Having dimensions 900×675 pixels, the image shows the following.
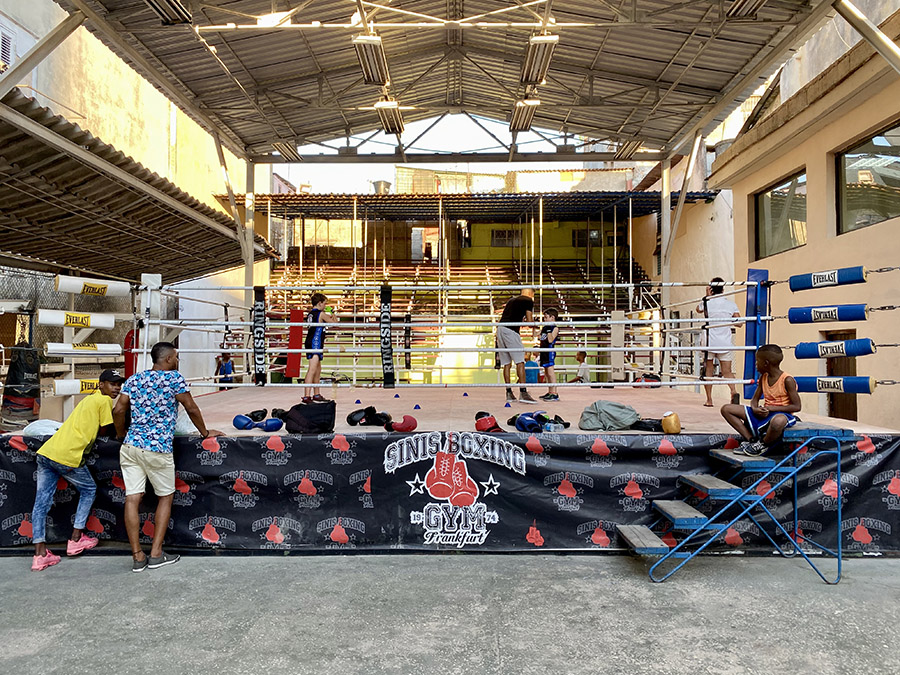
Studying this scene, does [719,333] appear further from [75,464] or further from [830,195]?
[75,464]

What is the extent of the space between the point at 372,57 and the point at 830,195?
697cm

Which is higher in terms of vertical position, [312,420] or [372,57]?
[372,57]

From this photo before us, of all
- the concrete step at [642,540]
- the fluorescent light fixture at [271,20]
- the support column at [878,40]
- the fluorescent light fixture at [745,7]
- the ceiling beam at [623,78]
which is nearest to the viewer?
the concrete step at [642,540]

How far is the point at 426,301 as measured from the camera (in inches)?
900

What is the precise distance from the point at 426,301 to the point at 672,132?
1130 cm

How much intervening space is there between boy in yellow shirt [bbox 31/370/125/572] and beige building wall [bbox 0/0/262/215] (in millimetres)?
11181

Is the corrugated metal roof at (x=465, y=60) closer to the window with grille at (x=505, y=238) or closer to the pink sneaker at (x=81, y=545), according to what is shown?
the pink sneaker at (x=81, y=545)

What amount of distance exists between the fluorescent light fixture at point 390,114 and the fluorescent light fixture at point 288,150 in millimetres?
2425

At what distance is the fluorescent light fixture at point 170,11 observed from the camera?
7.46 m

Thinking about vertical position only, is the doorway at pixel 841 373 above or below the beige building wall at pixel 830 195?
below

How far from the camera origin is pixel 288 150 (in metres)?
13.4

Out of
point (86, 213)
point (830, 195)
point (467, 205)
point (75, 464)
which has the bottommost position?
point (75, 464)

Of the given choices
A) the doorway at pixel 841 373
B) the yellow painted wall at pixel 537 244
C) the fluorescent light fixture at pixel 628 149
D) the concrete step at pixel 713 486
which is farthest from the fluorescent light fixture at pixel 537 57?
the yellow painted wall at pixel 537 244

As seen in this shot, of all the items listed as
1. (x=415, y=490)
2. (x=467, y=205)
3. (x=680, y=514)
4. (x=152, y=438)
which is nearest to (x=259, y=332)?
(x=152, y=438)
